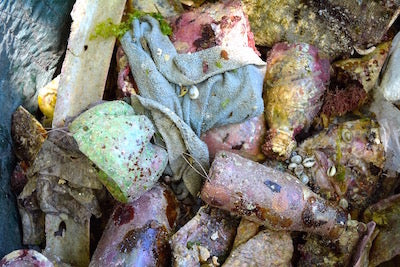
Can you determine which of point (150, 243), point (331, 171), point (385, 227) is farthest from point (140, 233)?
point (385, 227)

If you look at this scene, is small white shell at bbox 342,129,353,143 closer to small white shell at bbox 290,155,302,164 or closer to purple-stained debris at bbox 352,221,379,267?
small white shell at bbox 290,155,302,164

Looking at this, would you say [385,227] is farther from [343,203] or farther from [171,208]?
[171,208]

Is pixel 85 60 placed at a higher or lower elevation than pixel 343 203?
higher

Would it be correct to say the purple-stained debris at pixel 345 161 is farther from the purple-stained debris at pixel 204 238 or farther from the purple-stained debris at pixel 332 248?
the purple-stained debris at pixel 204 238

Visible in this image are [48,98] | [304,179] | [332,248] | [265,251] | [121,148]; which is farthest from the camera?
[48,98]

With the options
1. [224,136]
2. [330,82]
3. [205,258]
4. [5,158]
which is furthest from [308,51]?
[5,158]

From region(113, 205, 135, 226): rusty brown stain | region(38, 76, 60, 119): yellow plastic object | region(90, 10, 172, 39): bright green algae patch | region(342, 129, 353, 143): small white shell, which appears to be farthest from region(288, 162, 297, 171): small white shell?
region(38, 76, 60, 119): yellow plastic object
